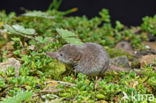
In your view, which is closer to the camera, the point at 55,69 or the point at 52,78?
the point at 52,78

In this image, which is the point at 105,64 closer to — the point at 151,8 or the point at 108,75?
the point at 108,75

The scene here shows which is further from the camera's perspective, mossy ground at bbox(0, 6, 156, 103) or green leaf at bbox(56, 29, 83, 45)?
green leaf at bbox(56, 29, 83, 45)

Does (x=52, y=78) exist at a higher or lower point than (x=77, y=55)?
lower

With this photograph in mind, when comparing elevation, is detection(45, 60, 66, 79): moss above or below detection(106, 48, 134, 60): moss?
below

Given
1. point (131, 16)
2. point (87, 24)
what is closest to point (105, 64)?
point (87, 24)


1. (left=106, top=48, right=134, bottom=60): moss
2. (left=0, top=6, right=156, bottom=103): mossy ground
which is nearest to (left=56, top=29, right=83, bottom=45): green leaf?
(left=0, top=6, right=156, bottom=103): mossy ground

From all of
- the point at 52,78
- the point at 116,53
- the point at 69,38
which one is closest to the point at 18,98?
the point at 52,78

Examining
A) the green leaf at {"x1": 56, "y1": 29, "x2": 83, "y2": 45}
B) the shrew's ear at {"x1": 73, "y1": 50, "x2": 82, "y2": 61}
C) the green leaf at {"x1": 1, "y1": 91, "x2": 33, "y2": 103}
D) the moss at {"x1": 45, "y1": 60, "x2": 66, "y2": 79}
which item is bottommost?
the green leaf at {"x1": 1, "y1": 91, "x2": 33, "y2": 103}

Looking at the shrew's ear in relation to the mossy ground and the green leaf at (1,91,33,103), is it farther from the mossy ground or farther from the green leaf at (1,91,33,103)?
A: the green leaf at (1,91,33,103)

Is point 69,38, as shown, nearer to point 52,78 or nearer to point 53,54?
point 53,54

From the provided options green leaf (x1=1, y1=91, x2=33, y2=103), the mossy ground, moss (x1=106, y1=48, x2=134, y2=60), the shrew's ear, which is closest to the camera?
green leaf (x1=1, y1=91, x2=33, y2=103)

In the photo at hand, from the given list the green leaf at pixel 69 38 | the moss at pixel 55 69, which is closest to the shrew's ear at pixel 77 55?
the green leaf at pixel 69 38

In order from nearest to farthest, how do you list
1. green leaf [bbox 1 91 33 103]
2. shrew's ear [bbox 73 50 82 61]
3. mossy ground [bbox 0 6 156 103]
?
green leaf [bbox 1 91 33 103] < mossy ground [bbox 0 6 156 103] < shrew's ear [bbox 73 50 82 61]
